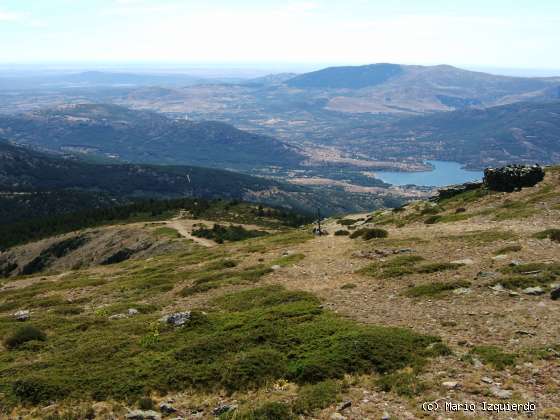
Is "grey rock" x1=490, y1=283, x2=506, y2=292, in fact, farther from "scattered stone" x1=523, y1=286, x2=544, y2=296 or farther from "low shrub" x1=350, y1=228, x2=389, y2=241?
"low shrub" x1=350, y1=228, x2=389, y2=241

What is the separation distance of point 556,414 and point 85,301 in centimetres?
3431

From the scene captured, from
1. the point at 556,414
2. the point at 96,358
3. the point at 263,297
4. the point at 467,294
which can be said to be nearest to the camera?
the point at 556,414

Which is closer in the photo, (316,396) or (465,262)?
(316,396)

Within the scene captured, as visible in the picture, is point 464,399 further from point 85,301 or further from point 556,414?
point 85,301

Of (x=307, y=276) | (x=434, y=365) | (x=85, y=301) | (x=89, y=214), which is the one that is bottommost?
(x=89, y=214)

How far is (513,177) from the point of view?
5909 centimetres

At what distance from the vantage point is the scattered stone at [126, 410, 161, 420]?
18016 mm

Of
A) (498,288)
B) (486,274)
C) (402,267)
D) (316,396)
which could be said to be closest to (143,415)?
(316,396)

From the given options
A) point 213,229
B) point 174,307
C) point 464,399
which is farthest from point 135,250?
point 464,399

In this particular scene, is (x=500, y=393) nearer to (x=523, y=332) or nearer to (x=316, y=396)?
(x=523, y=332)

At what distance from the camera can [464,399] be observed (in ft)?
55.2

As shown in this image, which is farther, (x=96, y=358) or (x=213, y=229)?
(x=213, y=229)

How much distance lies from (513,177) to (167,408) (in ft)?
177

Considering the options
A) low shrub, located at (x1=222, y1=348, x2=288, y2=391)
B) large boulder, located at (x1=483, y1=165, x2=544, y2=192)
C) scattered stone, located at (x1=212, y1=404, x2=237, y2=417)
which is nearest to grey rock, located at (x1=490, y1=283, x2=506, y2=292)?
low shrub, located at (x1=222, y1=348, x2=288, y2=391)
